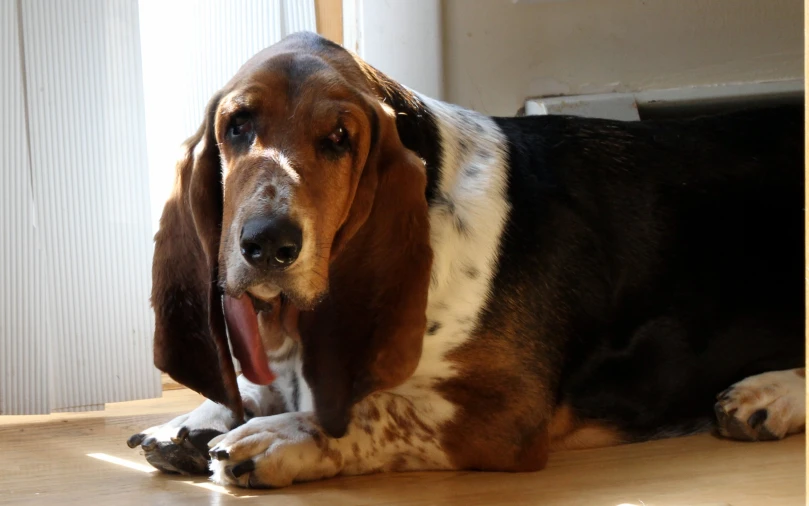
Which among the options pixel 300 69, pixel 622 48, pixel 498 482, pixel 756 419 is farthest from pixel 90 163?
pixel 756 419

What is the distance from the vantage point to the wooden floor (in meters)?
2.06

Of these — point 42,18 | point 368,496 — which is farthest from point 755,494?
point 42,18

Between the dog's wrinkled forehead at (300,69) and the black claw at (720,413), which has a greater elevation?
the dog's wrinkled forehead at (300,69)

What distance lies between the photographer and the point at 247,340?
2.20 m

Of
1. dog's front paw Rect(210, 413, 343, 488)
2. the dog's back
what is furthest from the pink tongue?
the dog's back

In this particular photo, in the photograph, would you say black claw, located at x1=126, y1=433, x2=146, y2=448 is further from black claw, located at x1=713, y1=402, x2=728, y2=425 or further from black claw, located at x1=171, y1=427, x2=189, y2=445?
black claw, located at x1=713, y1=402, x2=728, y2=425

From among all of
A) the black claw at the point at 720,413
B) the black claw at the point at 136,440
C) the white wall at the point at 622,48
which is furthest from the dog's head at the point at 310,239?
the white wall at the point at 622,48

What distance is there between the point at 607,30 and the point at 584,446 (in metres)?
1.46

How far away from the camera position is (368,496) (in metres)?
2.10

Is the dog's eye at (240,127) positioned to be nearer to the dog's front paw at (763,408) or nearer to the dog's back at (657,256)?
the dog's back at (657,256)

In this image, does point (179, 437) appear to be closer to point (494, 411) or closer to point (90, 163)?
point (494, 411)

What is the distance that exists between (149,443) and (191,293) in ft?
1.18

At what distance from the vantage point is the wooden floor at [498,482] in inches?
81.2

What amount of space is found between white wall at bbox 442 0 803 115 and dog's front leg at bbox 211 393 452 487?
137 centimetres
